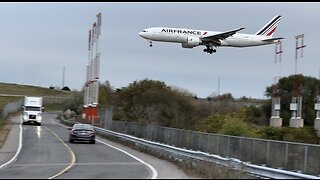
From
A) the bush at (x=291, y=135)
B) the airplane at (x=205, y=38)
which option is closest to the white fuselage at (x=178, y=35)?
the airplane at (x=205, y=38)

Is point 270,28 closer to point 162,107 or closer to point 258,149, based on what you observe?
point 258,149

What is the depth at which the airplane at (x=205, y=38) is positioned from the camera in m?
35.5

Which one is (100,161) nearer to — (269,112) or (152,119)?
(152,119)

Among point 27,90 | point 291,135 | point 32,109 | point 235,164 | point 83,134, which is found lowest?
point 291,135

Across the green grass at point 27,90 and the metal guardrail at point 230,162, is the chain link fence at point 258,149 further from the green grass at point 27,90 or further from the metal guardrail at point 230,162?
the green grass at point 27,90

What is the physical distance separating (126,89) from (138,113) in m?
16.6

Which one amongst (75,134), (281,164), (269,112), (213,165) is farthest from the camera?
(269,112)

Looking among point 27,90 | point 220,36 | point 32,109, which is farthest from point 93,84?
point 27,90

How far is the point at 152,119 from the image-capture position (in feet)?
252

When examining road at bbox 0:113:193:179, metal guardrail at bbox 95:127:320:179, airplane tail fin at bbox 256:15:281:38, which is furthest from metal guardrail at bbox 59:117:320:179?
airplane tail fin at bbox 256:15:281:38

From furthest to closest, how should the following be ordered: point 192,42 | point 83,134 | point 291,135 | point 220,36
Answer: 1. point 291,135
2. point 83,134
3. point 192,42
4. point 220,36

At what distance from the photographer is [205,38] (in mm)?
36406

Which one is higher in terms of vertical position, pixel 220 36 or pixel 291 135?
pixel 220 36

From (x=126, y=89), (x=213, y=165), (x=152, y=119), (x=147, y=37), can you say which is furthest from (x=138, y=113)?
(x=213, y=165)
